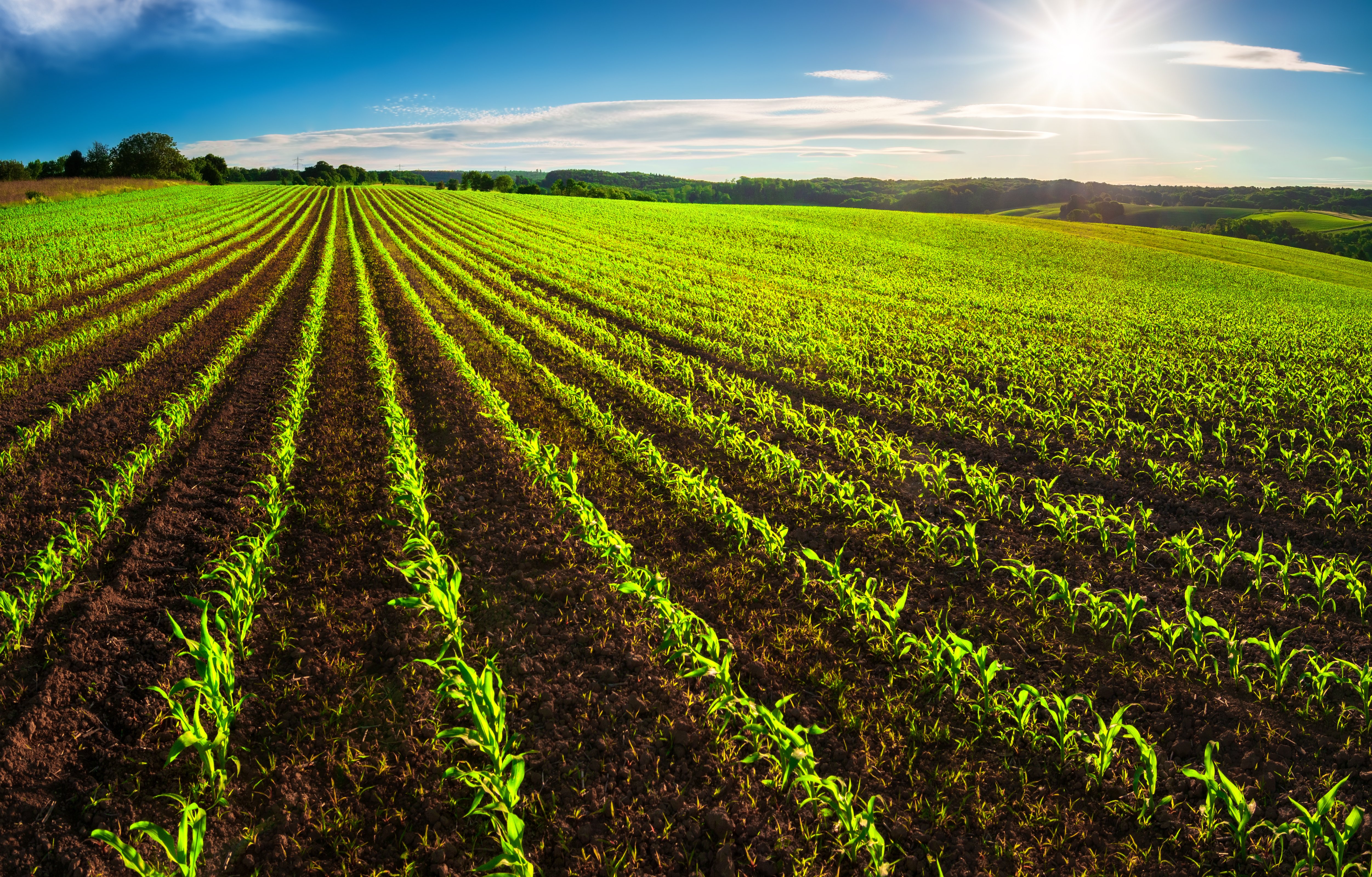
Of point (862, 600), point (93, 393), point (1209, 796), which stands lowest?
point (1209, 796)

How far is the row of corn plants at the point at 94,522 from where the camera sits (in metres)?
4.63

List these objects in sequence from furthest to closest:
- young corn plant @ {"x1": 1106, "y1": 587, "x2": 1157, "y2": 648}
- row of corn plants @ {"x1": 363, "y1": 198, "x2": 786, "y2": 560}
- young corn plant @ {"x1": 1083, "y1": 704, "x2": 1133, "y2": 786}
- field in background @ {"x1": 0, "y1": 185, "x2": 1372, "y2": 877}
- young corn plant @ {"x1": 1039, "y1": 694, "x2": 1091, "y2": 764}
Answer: row of corn plants @ {"x1": 363, "y1": 198, "x2": 786, "y2": 560}, young corn plant @ {"x1": 1106, "y1": 587, "x2": 1157, "y2": 648}, young corn plant @ {"x1": 1039, "y1": 694, "x2": 1091, "y2": 764}, young corn plant @ {"x1": 1083, "y1": 704, "x2": 1133, "y2": 786}, field in background @ {"x1": 0, "y1": 185, "x2": 1372, "y2": 877}

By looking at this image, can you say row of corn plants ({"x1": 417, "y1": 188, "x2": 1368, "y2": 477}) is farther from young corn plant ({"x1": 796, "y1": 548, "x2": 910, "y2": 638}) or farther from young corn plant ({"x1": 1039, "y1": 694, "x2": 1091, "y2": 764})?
young corn plant ({"x1": 1039, "y1": 694, "x2": 1091, "y2": 764})

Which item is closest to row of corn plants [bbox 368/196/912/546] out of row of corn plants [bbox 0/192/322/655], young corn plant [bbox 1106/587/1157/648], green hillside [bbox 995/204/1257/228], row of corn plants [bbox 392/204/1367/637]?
row of corn plants [bbox 392/204/1367/637]

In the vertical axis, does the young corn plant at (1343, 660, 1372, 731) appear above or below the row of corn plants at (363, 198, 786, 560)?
below

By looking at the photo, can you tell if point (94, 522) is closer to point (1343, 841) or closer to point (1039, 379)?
point (1343, 841)

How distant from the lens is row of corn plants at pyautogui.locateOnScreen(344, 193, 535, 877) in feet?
10.1

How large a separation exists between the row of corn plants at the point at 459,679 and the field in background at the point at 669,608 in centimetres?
4

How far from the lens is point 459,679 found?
12.2 ft

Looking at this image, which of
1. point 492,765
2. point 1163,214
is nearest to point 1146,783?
point 492,765

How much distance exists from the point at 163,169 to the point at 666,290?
97745mm

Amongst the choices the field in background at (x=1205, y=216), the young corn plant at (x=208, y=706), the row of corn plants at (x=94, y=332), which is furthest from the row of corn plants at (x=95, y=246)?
the field in background at (x=1205, y=216)

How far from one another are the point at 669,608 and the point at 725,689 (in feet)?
2.71

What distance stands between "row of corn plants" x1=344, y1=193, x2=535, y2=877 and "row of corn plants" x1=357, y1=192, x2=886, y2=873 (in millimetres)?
1243
